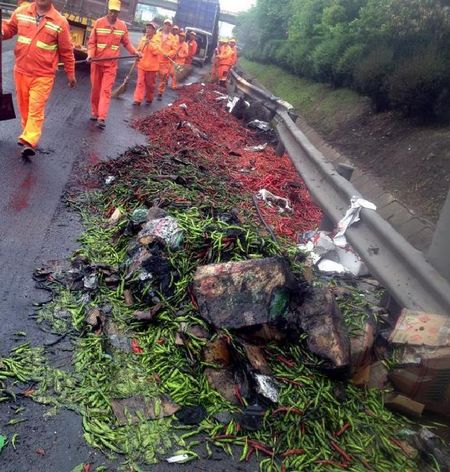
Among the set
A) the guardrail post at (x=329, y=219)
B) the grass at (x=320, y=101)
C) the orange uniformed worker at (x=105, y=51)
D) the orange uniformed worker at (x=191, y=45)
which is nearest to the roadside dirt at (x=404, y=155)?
the guardrail post at (x=329, y=219)

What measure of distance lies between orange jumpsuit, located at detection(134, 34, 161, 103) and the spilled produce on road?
356 inches

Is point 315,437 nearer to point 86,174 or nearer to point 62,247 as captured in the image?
point 62,247

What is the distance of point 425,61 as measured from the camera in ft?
28.2

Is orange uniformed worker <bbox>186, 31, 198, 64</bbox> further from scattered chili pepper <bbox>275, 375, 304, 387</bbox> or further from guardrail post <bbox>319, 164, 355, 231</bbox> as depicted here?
scattered chili pepper <bbox>275, 375, 304, 387</bbox>

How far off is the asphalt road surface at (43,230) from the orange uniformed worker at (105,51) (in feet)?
1.54

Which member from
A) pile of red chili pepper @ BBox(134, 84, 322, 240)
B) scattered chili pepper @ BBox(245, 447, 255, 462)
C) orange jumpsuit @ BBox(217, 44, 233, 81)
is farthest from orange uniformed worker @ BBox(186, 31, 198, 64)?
scattered chili pepper @ BBox(245, 447, 255, 462)

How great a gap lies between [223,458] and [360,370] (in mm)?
1204

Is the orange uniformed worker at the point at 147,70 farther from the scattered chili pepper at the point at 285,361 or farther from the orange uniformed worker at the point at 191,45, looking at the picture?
the orange uniformed worker at the point at 191,45

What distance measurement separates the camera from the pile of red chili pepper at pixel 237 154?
6.53 meters

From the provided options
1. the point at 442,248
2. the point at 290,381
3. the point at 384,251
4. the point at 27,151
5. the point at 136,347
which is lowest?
the point at 27,151

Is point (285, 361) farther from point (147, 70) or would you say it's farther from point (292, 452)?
point (147, 70)

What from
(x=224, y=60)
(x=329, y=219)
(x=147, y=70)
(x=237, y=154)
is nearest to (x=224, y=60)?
(x=224, y=60)

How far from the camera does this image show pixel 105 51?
10.5 m

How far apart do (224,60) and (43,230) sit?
19.4 m
